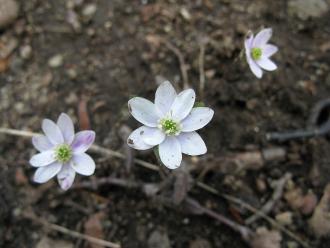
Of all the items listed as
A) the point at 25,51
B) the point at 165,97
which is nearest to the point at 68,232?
the point at 165,97

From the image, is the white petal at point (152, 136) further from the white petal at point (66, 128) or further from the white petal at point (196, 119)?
the white petal at point (66, 128)

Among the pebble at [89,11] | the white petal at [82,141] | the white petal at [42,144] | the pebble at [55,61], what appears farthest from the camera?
the pebble at [89,11]

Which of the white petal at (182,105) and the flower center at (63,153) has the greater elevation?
the white petal at (182,105)

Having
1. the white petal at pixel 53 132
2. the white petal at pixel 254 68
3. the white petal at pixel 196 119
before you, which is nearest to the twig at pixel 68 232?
the white petal at pixel 53 132

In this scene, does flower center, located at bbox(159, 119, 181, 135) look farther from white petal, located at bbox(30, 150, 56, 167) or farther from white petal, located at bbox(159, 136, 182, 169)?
white petal, located at bbox(30, 150, 56, 167)

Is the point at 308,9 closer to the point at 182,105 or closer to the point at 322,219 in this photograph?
the point at 322,219

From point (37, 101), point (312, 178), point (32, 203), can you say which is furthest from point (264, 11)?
point (32, 203)

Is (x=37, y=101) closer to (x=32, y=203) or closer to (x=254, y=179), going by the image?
(x=32, y=203)
